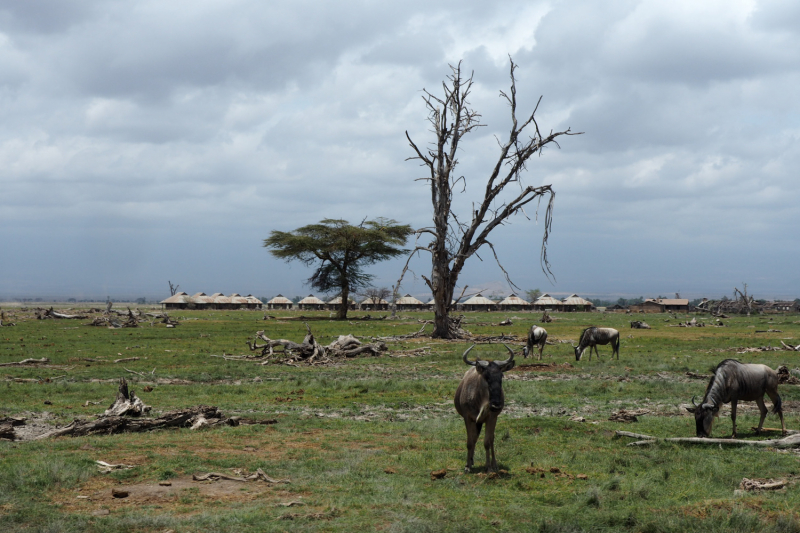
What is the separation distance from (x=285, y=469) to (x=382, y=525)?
3270 mm

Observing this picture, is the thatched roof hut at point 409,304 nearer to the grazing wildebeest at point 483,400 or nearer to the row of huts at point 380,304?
the row of huts at point 380,304

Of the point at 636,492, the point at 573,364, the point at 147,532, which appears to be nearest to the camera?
the point at 147,532

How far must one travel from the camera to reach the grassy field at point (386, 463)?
8117 millimetres

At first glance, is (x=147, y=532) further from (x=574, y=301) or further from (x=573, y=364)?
(x=574, y=301)

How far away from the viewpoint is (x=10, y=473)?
32.2 feet

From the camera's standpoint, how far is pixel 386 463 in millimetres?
11086

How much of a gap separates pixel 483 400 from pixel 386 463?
7.37ft

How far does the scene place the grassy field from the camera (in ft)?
26.6

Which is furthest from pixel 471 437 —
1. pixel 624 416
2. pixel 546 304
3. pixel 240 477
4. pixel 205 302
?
pixel 546 304

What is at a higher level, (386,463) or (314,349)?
(314,349)

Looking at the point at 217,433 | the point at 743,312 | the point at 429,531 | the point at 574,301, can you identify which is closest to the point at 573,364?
the point at 217,433

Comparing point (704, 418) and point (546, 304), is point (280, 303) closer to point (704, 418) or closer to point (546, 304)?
point (546, 304)

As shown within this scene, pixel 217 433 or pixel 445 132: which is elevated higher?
pixel 445 132

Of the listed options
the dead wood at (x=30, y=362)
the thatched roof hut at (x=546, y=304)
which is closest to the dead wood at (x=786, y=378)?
the dead wood at (x=30, y=362)
